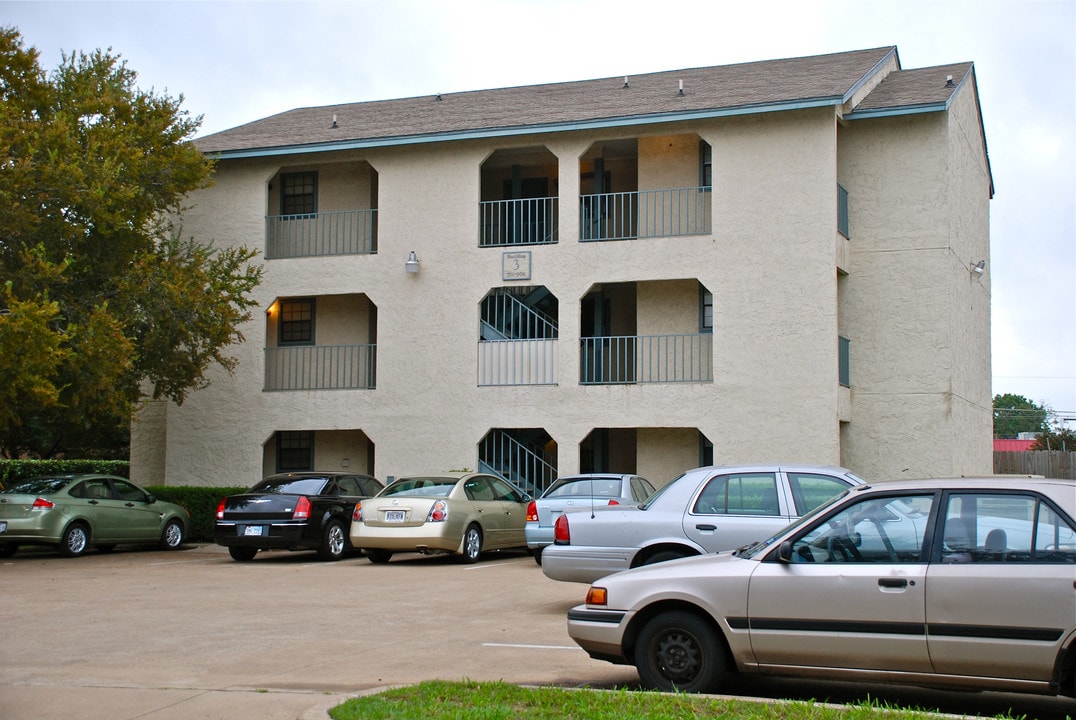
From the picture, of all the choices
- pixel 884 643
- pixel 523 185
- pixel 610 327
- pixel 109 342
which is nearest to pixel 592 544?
pixel 884 643

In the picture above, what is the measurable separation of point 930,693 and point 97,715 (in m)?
5.38

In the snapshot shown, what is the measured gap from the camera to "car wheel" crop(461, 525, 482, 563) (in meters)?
18.0

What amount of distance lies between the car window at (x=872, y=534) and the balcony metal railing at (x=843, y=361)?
15.5 meters

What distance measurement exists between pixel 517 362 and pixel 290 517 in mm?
7118

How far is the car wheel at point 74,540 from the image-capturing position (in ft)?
64.4

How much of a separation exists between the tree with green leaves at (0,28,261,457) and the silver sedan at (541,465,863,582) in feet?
34.6

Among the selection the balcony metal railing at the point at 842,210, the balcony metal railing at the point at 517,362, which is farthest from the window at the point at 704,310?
the balcony metal railing at the point at 517,362

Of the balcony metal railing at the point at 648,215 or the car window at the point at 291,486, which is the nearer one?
the car window at the point at 291,486

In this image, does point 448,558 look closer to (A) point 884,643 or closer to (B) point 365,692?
(B) point 365,692

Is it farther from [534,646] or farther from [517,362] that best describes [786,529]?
[517,362]

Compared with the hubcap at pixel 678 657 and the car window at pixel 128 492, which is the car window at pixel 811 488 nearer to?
the hubcap at pixel 678 657

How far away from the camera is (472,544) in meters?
18.2

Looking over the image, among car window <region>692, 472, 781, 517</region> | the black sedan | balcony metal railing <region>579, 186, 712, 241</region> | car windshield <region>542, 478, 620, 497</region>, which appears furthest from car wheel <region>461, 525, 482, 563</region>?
balcony metal railing <region>579, 186, 712, 241</region>

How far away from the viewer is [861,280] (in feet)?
77.4
